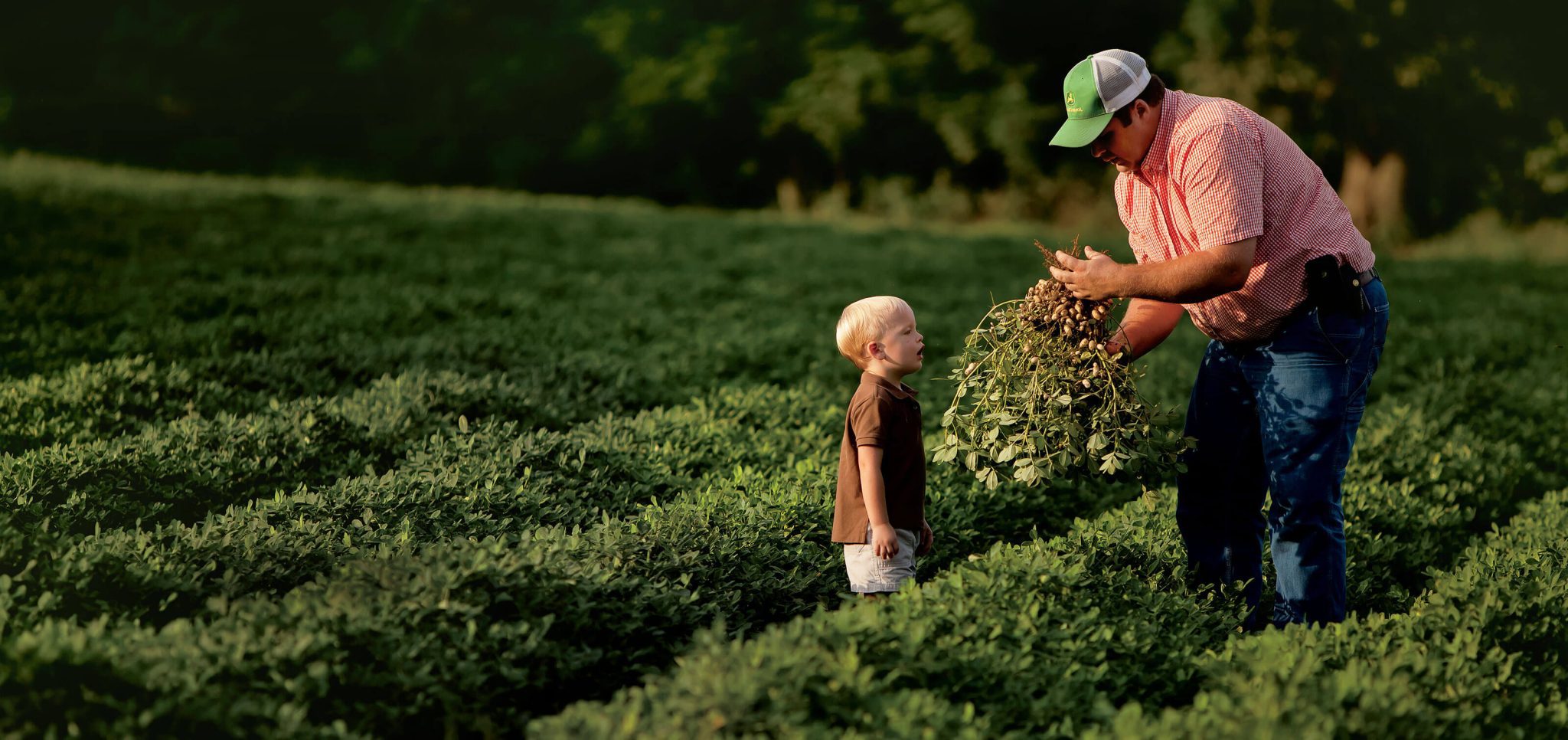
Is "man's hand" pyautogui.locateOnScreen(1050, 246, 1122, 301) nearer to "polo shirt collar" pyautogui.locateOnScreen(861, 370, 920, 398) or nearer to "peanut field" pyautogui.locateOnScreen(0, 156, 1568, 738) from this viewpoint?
"polo shirt collar" pyautogui.locateOnScreen(861, 370, 920, 398)

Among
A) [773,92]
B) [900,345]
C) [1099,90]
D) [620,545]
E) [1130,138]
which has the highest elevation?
[773,92]

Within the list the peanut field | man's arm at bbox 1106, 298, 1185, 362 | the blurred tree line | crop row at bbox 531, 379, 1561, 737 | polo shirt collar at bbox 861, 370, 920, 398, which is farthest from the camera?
the blurred tree line

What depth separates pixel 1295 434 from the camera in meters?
4.42

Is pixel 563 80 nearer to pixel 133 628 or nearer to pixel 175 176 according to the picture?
pixel 175 176

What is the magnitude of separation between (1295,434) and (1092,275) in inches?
38.1

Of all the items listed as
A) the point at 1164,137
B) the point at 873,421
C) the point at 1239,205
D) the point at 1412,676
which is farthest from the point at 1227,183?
the point at 1412,676

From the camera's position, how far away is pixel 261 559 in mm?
4633

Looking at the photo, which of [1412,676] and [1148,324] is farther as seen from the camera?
[1148,324]

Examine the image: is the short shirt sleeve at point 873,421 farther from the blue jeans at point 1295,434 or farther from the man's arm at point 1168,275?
the blue jeans at point 1295,434

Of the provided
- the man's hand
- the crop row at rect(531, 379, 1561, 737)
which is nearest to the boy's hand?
the crop row at rect(531, 379, 1561, 737)

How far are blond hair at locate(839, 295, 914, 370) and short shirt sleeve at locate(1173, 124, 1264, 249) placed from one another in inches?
43.0

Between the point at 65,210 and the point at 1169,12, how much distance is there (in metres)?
18.8

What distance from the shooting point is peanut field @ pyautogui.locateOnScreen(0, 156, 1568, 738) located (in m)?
3.56

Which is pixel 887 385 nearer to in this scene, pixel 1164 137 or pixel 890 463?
pixel 890 463
